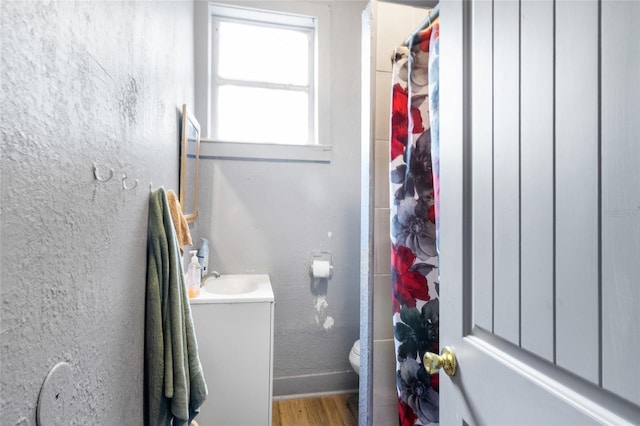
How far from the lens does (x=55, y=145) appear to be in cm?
45

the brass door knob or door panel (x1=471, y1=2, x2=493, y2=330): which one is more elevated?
door panel (x1=471, y1=2, x2=493, y2=330)

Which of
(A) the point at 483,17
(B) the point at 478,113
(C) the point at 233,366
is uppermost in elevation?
(A) the point at 483,17

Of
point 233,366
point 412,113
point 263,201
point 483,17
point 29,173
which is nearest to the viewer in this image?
point 29,173

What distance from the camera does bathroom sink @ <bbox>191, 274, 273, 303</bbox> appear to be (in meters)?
1.43

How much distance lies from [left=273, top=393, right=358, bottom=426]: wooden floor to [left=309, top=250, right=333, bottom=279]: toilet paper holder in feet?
2.58

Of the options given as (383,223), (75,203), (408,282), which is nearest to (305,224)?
(383,223)

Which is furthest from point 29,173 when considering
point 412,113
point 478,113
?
point 412,113

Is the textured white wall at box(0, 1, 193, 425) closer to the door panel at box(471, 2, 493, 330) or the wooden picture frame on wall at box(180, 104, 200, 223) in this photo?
the wooden picture frame on wall at box(180, 104, 200, 223)

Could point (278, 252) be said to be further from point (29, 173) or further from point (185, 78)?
point (29, 173)

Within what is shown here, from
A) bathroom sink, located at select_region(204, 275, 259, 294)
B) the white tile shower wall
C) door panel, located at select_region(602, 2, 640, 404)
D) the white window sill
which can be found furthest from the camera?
the white window sill

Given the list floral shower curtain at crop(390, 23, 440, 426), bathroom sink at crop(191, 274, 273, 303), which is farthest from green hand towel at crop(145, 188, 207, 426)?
floral shower curtain at crop(390, 23, 440, 426)

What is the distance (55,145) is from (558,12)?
2.54 ft

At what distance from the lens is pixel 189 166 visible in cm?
152

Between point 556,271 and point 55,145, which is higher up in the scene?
point 55,145
